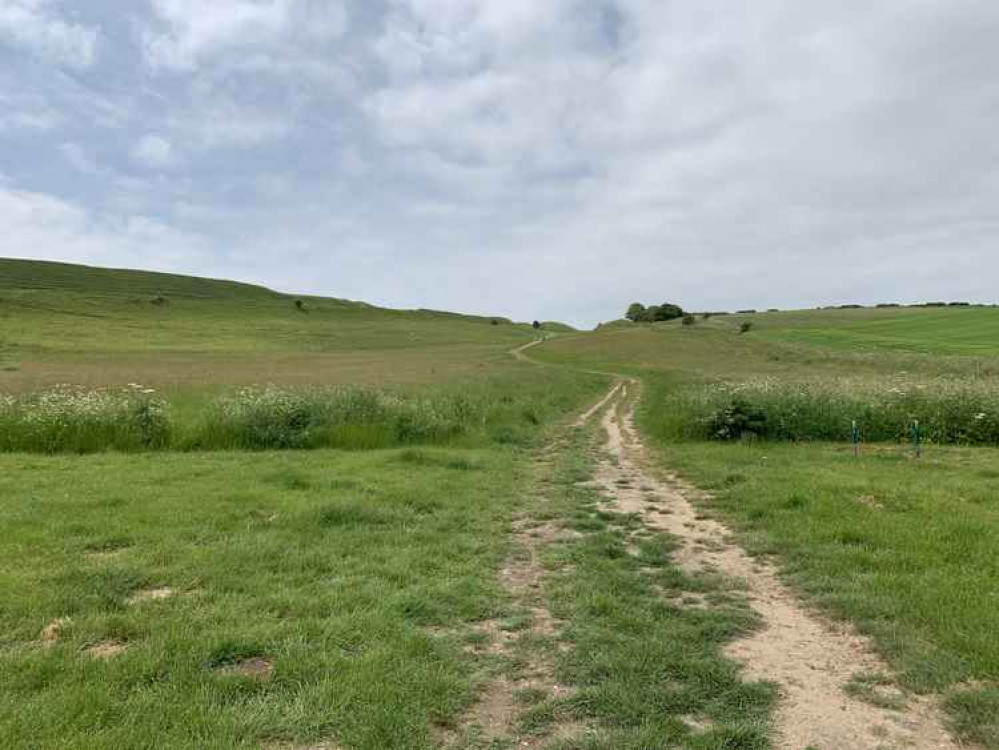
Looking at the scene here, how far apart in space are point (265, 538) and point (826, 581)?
6768 millimetres

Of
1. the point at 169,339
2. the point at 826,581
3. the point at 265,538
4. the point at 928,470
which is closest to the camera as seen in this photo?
the point at 826,581

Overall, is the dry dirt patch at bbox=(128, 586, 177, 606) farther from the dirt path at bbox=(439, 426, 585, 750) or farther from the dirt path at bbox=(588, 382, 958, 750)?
the dirt path at bbox=(588, 382, 958, 750)

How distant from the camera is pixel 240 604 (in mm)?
5883

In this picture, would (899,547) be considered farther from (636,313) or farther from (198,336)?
(636,313)

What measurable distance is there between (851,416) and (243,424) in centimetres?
1731

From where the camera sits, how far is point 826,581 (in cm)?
668

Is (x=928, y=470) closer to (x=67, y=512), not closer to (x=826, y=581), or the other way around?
(x=826, y=581)

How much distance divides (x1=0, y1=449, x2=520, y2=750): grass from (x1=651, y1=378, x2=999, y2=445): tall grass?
9066 millimetres

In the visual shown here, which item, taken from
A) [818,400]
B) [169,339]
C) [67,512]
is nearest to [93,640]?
[67,512]

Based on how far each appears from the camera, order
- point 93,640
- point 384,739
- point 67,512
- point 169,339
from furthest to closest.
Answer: point 169,339, point 67,512, point 93,640, point 384,739

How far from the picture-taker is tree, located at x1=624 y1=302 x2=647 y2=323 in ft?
546

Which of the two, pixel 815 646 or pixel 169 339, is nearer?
pixel 815 646

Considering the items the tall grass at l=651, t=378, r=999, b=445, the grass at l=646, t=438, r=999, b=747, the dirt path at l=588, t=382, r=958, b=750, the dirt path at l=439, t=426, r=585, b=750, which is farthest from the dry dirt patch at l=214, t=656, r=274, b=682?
the tall grass at l=651, t=378, r=999, b=445

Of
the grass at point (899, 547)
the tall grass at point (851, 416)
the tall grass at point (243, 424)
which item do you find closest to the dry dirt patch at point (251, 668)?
the grass at point (899, 547)
